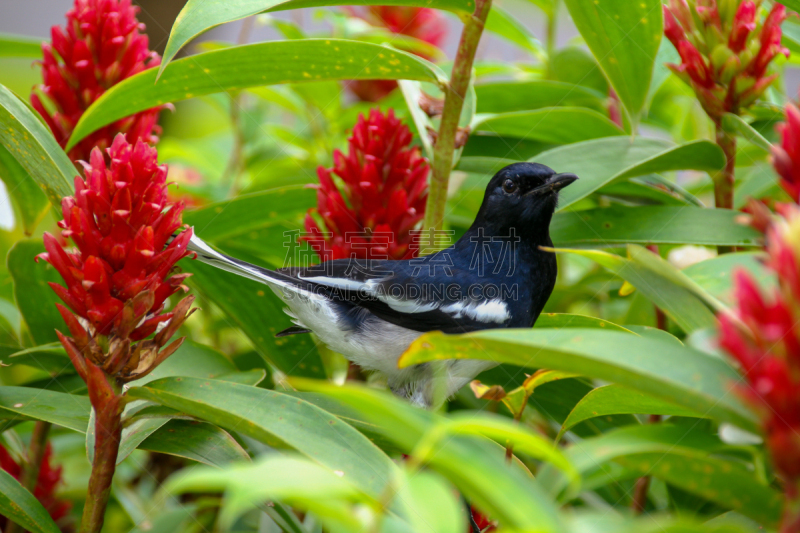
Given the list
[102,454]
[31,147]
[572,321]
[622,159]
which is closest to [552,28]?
[622,159]

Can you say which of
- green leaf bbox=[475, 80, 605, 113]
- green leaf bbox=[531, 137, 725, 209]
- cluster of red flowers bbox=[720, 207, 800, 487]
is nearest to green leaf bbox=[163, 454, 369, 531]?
cluster of red flowers bbox=[720, 207, 800, 487]

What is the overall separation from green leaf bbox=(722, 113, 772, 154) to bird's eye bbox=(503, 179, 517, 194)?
521 mm

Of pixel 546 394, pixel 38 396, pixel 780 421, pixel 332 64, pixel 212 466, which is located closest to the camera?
pixel 780 421

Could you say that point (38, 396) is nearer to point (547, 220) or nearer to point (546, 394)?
point (546, 394)

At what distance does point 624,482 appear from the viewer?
4.55ft

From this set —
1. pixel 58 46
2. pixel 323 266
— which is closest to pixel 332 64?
pixel 323 266

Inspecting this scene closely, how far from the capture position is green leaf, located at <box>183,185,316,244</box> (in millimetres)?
1610

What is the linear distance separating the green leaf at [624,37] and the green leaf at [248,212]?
768 mm

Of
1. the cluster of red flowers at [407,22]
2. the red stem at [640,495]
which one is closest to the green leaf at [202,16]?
the red stem at [640,495]

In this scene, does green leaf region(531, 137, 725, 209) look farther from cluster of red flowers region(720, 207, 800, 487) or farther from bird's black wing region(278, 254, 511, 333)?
cluster of red flowers region(720, 207, 800, 487)

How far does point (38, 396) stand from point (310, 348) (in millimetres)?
618

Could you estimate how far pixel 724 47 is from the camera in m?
1.32

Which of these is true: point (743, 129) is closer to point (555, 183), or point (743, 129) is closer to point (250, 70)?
point (555, 183)

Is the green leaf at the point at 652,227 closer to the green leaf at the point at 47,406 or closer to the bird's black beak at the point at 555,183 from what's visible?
the bird's black beak at the point at 555,183
